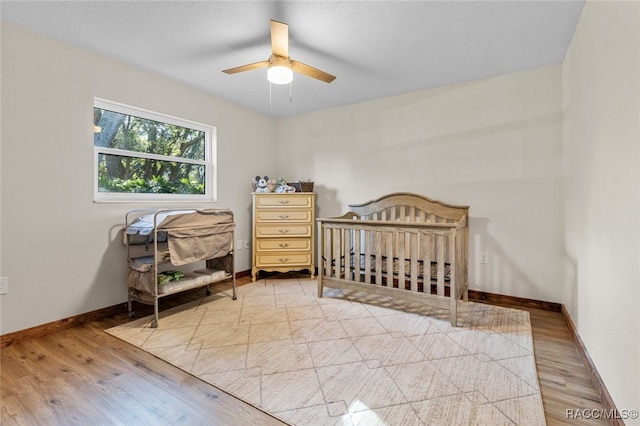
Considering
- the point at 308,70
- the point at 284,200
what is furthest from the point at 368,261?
the point at 308,70

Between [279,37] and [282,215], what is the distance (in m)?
2.16

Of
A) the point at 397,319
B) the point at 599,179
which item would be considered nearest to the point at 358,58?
the point at 599,179

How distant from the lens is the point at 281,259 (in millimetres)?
3789

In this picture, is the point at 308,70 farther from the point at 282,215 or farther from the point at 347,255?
the point at 282,215

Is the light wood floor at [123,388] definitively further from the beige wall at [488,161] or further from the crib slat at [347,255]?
the crib slat at [347,255]

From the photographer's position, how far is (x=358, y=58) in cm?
262

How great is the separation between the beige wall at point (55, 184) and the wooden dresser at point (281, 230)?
1412 mm

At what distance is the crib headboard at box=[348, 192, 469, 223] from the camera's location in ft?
10.3

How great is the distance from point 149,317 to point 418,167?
305cm

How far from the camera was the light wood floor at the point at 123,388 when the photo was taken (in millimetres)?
1420

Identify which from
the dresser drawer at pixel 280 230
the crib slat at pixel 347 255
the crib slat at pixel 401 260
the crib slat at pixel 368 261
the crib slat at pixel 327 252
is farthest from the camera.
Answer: the dresser drawer at pixel 280 230

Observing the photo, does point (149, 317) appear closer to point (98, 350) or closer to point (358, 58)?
point (98, 350)

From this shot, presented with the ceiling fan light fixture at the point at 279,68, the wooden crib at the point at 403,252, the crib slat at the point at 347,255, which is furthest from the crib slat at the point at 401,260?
the ceiling fan light fixture at the point at 279,68

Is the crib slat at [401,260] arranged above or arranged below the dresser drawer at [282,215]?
below
